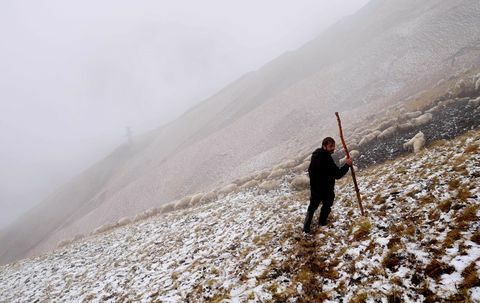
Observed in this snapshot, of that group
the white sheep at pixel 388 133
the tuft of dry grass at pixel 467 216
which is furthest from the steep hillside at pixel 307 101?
the tuft of dry grass at pixel 467 216

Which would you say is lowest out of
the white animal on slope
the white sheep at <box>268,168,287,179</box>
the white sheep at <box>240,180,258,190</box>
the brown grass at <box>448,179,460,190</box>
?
the white sheep at <box>268,168,287,179</box>

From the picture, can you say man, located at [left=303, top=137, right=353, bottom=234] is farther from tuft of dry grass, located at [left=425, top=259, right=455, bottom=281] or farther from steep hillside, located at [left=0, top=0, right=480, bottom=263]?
steep hillside, located at [left=0, top=0, right=480, bottom=263]

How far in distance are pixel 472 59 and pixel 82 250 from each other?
138 ft

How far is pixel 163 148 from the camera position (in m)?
71.8

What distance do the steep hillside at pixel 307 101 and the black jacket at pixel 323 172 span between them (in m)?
22.6

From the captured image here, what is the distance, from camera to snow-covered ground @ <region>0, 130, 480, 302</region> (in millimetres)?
6340

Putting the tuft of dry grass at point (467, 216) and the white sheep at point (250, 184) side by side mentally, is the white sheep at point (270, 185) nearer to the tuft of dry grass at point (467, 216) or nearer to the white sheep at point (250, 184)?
the white sheep at point (250, 184)

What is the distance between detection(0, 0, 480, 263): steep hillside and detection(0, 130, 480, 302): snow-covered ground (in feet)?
64.2

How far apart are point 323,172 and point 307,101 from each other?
39.9 m

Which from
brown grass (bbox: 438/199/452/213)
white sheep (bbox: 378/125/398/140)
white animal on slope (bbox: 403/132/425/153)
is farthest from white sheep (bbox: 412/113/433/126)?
brown grass (bbox: 438/199/452/213)

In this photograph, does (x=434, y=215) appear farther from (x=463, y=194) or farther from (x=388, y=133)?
(x=388, y=133)

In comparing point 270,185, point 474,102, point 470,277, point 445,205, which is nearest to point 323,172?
point 445,205

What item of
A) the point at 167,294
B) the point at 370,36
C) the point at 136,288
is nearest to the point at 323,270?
the point at 167,294

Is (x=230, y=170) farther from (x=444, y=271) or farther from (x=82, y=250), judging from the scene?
(x=444, y=271)
